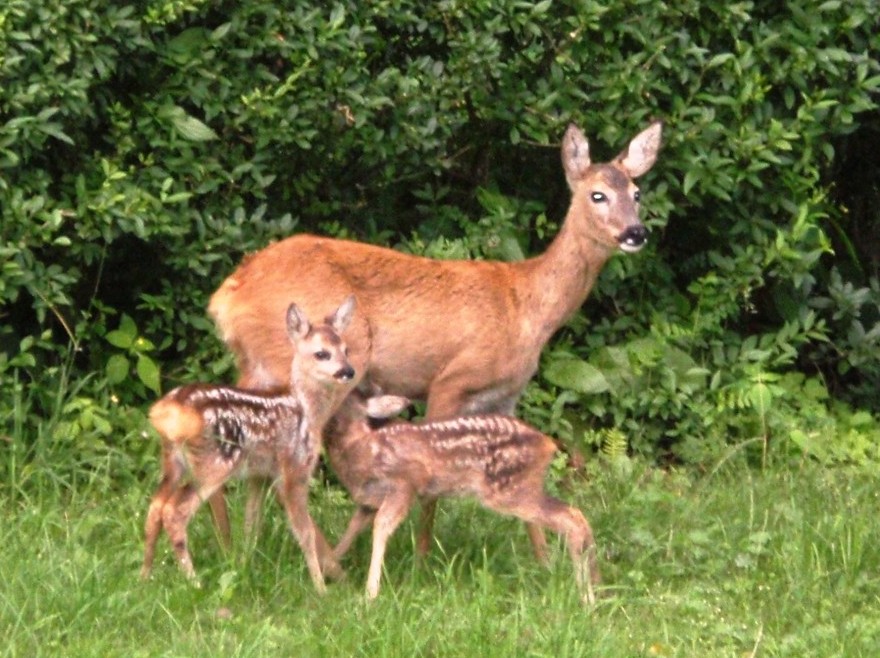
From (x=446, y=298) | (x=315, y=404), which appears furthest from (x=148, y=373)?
(x=315, y=404)

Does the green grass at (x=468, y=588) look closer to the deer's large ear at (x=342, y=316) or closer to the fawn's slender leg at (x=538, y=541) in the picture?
the fawn's slender leg at (x=538, y=541)

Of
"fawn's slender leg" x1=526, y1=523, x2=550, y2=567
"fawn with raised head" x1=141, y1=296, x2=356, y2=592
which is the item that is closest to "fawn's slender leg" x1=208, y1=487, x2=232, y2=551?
"fawn with raised head" x1=141, y1=296, x2=356, y2=592

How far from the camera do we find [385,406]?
697cm

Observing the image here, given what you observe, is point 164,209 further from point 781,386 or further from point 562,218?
point 781,386

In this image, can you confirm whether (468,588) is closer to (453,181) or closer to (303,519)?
(303,519)

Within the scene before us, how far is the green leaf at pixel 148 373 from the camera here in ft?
27.0

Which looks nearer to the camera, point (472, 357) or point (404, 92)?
point (472, 357)

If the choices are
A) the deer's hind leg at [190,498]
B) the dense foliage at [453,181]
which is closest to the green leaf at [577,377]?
the dense foliage at [453,181]

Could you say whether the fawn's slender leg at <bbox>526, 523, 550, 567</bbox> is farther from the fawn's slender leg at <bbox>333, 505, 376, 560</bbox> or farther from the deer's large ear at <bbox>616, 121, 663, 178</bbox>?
the deer's large ear at <bbox>616, 121, 663, 178</bbox>

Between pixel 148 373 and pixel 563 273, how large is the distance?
1.83m

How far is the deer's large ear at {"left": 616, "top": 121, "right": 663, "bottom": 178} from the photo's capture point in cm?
820

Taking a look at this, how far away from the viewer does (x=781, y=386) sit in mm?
9531

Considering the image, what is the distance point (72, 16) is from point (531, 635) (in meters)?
3.23

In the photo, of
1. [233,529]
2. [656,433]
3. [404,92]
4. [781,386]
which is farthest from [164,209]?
[781,386]
